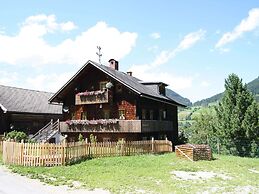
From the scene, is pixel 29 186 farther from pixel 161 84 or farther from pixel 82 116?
pixel 161 84

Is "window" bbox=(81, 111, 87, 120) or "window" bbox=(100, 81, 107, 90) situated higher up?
"window" bbox=(100, 81, 107, 90)

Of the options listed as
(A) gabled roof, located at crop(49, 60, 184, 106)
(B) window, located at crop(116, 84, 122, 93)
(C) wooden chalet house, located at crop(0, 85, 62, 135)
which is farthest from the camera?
(C) wooden chalet house, located at crop(0, 85, 62, 135)

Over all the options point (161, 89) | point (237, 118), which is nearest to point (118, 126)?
point (161, 89)

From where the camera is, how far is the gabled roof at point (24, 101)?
4148 centimetres

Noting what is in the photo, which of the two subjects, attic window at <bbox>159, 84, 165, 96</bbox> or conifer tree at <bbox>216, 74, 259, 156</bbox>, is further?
attic window at <bbox>159, 84, 165, 96</bbox>

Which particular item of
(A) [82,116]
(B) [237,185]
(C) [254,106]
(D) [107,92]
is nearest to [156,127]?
(D) [107,92]

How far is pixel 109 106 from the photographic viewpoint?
35031 millimetres

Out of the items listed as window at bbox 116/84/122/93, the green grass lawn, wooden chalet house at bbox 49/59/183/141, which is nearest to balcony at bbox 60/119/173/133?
wooden chalet house at bbox 49/59/183/141

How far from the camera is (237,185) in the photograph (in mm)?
16328

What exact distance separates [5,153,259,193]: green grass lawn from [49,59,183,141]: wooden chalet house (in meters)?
8.97

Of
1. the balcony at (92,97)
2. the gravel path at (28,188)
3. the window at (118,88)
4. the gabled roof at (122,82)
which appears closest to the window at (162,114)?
the gabled roof at (122,82)

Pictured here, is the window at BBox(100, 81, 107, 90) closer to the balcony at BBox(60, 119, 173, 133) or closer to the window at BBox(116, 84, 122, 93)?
the window at BBox(116, 84, 122, 93)

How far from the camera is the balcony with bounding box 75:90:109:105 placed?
3366 centimetres

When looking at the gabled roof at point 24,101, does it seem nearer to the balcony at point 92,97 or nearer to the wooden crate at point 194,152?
the balcony at point 92,97
